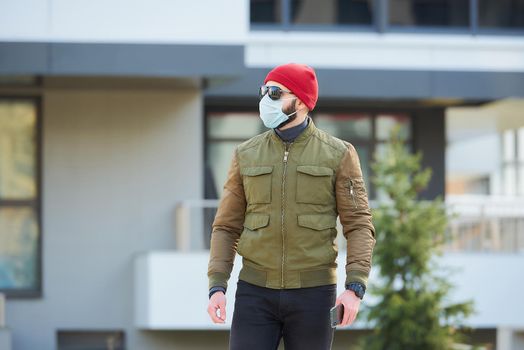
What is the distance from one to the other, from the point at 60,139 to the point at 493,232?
19.0ft

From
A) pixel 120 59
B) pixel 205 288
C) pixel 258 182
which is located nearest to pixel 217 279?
pixel 258 182

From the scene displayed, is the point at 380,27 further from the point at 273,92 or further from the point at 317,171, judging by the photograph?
the point at 317,171

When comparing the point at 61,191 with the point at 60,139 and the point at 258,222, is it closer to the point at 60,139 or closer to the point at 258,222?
the point at 60,139

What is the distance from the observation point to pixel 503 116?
2014 cm

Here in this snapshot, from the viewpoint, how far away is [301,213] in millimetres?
5465

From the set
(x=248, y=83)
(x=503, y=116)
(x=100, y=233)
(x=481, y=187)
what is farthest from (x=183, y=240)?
(x=481, y=187)

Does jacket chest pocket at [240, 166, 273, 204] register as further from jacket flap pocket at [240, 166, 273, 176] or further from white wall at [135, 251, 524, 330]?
white wall at [135, 251, 524, 330]

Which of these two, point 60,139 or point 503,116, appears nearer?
point 60,139

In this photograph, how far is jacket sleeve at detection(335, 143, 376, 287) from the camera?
17.9 feet

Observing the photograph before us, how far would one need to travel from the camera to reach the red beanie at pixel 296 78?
5.57 metres

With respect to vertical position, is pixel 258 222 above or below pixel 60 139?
below

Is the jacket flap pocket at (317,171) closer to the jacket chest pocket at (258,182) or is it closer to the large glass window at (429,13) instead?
the jacket chest pocket at (258,182)

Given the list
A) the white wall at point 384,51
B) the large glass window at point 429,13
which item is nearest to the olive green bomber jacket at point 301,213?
the white wall at point 384,51

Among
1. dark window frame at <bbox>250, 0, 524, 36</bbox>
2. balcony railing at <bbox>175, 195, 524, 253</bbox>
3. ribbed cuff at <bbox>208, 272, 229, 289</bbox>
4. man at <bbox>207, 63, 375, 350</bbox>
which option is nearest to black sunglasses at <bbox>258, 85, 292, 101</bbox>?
man at <bbox>207, 63, 375, 350</bbox>
